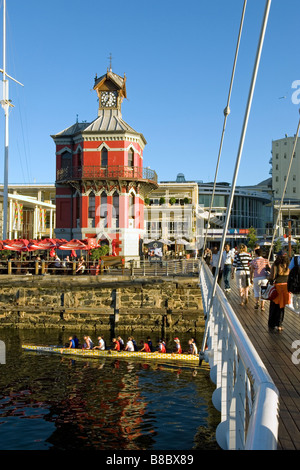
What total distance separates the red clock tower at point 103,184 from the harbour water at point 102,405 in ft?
65.4

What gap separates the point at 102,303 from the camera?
103 ft

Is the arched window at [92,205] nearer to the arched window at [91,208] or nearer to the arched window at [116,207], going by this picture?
the arched window at [91,208]

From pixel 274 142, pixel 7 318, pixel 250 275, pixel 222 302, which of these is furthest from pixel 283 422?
pixel 274 142

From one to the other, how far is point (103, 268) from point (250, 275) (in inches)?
801

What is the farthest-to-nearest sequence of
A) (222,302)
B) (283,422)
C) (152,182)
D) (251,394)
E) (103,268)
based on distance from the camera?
(152,182)
(103,268)
(222,302)
(283,422)
(251,394)

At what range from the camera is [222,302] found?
9.59m

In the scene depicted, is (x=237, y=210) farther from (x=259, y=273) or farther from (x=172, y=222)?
(x=259, y=273)

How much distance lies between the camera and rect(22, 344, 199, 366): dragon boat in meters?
23.1

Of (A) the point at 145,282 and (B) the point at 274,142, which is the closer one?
(A) the point at 145,282

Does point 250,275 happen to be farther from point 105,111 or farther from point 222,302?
point 105,111

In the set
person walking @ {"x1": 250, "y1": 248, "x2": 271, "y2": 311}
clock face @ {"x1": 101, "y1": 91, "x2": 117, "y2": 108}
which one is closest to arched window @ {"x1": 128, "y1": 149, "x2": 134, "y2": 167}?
clock face @ {"x1": 101, "y1": 91, "x2": 117, "y2": 108}

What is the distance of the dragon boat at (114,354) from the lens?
75.7 ft

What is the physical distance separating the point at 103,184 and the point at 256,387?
3986 centimetres

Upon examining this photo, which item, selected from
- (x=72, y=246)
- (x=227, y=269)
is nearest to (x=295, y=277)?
(x=227, y=269)
